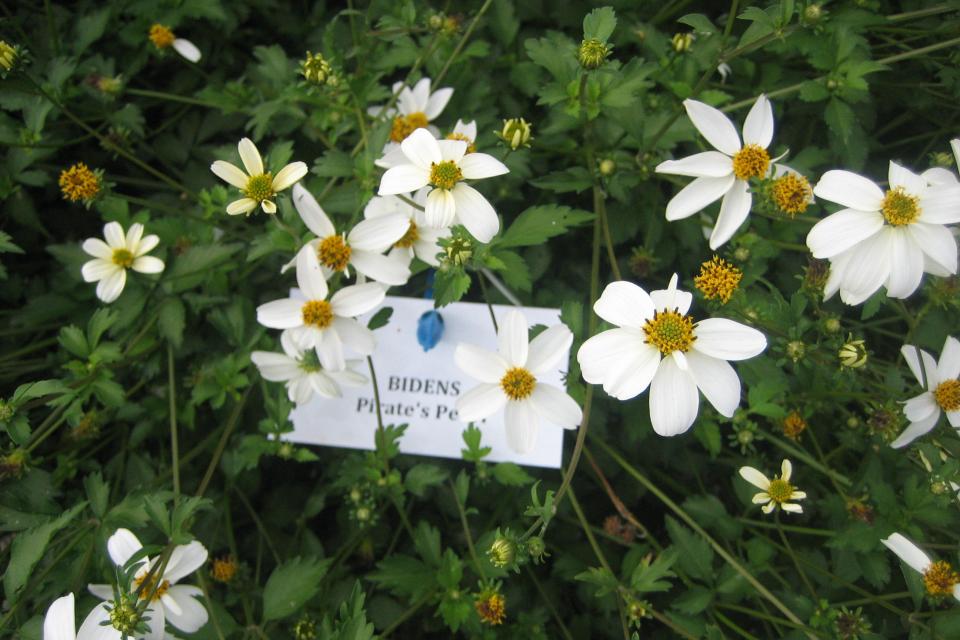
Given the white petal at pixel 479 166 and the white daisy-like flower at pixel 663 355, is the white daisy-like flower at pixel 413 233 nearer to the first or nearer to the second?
the white petal at pixel 479 166

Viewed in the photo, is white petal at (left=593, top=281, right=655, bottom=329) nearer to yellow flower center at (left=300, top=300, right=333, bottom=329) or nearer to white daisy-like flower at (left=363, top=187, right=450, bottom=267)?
white daisy-like flower at (left=363, top=187, right=450, bottom=267)

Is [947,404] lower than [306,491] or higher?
higher

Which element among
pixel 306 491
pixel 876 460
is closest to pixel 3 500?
pixel 306 491

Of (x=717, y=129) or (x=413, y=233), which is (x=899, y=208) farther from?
(x=413, y=233)

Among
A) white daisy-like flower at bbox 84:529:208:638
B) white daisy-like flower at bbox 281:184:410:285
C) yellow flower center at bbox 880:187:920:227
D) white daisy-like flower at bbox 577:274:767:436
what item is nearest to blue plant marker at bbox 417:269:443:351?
white daisy-like flower at bbox 281:184:410:285

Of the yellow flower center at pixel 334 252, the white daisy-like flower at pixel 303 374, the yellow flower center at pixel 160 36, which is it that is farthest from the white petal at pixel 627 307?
the yellow flower center at pixel 160 36

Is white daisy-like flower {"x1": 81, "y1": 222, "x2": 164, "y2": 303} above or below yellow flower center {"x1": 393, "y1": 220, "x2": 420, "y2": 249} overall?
below

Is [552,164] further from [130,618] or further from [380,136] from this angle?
[130,618]
